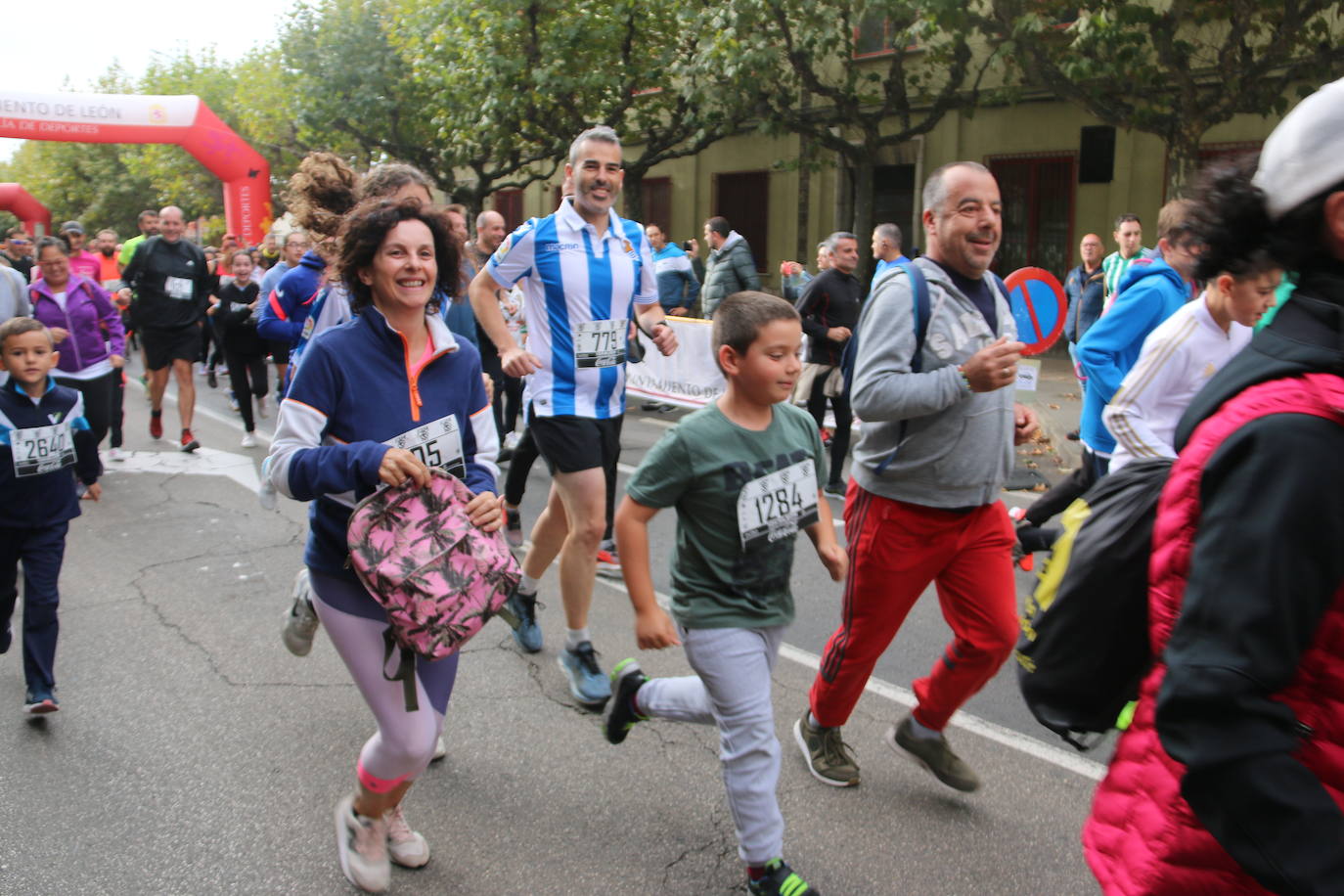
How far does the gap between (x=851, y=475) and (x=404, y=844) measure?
1841 millimetres

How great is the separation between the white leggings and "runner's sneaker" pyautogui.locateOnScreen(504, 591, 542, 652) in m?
1.96

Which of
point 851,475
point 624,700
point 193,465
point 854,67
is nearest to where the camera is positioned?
point 624,700

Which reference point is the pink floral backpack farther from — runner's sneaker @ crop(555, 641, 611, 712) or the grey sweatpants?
runner's sneaker @ crop(555, 641, 611, 712)

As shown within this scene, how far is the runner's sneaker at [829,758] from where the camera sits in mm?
3648

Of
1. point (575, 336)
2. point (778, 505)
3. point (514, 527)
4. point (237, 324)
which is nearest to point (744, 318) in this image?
point (778, 505)

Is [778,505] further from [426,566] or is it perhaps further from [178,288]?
[178,288]

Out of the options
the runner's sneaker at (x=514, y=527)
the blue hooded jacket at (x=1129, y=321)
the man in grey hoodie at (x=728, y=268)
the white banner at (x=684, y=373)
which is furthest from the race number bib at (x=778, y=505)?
the man in grey hoodie at (x=728, y=268)

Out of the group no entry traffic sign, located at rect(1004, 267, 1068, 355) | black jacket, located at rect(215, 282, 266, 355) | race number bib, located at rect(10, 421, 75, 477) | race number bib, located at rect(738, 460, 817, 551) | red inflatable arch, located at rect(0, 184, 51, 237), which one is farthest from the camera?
red inflatable arch, located at rect(0, 184, 51, 237)

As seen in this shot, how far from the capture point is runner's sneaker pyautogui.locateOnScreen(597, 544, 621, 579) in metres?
6.12

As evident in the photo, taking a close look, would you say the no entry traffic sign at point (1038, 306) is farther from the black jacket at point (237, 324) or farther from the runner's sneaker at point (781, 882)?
the black jacket at point (237, 324)

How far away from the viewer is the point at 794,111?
18.6 meters

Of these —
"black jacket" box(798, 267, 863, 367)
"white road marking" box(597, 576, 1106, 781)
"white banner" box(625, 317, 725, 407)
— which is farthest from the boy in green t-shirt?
"white banner" box(625, 317, 725, 407)

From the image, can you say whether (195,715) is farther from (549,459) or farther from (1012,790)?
(1012,790)

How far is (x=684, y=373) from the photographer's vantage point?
1152 cm
